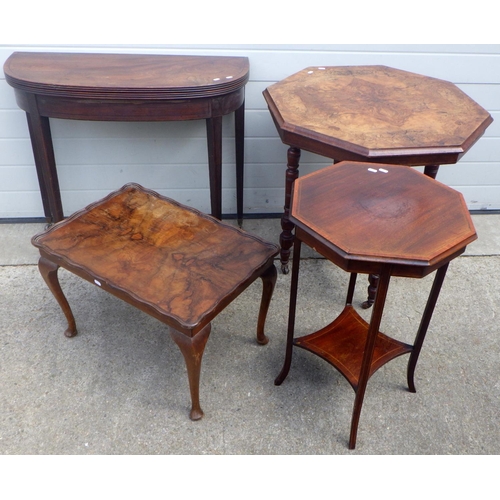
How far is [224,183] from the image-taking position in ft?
10.8

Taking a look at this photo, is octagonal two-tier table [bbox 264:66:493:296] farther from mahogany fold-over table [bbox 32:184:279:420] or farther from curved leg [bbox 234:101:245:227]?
mahogany fold-over table [bbox 32:184:279:420]

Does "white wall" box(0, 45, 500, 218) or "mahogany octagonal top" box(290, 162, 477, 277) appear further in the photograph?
"white wall" box(0, 45, 500, 218)

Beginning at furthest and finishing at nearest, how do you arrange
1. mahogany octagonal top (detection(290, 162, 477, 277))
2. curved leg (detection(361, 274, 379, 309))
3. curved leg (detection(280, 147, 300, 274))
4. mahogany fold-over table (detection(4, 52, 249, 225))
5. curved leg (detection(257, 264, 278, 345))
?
curved leg (detection(361, 274, 379, 309)) < curved leg (detection(280, 147, 300, 274)) < mahogany fold-over table (detection(4, 52, 249, 225)) < curved leg (detection(257, 264, 278, 345)) < mahogany octagonal top (detection(290, 162, 477, 277))

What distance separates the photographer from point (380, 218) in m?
1.71

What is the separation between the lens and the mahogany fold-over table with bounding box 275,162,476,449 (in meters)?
1.57

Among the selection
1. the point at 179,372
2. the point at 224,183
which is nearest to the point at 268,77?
the point at 224,183

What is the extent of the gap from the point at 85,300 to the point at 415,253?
179 centimetres

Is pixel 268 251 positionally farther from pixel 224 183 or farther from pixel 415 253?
pixel 224 183

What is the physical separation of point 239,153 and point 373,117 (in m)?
0.97

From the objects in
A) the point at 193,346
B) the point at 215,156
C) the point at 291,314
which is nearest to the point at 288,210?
the point at 215,156

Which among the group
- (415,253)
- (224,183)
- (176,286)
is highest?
(415,253)

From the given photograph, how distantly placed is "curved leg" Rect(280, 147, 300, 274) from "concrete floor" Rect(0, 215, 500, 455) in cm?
16

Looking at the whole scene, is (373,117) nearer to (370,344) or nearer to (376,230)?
(376,230)

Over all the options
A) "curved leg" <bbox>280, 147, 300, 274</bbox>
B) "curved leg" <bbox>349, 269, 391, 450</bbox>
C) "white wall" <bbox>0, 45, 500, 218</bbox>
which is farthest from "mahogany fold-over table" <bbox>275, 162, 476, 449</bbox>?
"white wall" <bbox>0, 45, 500, 218</bbox>
